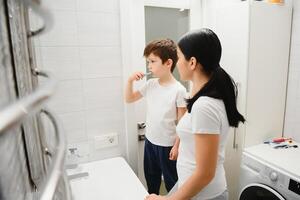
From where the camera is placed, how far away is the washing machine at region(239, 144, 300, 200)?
125cm

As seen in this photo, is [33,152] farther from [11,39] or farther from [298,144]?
[298,144]

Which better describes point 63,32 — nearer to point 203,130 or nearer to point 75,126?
point 75,126

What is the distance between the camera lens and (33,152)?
432 mm

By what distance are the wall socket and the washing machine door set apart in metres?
0.92

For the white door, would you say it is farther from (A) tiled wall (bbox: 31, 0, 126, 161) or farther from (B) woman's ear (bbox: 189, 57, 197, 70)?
(B) woman's ear (bbox: 189, 57, 197, 70)

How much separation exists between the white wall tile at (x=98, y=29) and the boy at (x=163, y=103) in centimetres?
22

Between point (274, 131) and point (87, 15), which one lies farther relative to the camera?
point (274, 131)

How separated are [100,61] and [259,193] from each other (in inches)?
51.2

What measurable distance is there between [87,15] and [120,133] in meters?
0.76

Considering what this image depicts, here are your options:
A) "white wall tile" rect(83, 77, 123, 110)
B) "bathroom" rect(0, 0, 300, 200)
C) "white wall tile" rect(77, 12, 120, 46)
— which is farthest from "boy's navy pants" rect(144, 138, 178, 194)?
"white wall tile" rect(77, 12, 120, 46)

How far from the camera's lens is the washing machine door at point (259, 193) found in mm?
1319

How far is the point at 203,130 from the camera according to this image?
818mm

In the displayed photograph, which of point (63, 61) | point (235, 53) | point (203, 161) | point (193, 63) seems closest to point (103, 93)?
point (63, 61)

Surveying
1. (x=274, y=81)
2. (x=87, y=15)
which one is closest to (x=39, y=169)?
(x=87, y=15)
